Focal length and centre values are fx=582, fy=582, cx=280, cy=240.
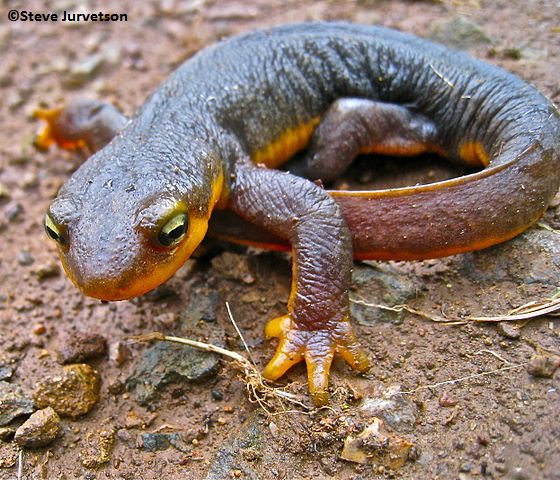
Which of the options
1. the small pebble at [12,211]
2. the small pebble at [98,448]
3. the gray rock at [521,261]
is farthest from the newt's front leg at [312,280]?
the small pebble at [12,211]

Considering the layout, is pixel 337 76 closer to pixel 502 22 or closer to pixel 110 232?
pixel 502 22

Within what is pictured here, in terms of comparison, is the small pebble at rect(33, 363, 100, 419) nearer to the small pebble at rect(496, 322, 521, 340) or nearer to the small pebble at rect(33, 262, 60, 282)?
the small pebble at rect(33, 262, 60, 282)

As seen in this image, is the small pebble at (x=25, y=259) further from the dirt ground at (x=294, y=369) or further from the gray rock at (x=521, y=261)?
the gray rock at (x=521, y=261)

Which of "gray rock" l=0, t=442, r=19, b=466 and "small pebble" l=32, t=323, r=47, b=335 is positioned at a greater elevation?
"small pebble" l=32, t=323, r=47, b=335

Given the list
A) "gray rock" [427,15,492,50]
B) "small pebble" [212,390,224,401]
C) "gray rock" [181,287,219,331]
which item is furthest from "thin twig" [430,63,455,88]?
"small pebble" [212,390,224,401]

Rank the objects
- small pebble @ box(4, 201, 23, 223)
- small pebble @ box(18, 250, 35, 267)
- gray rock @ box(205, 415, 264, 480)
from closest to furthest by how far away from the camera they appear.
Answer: gray rock @ box(205, 415, 264, 480), small pebble @ box(18, 250, 35, 267), small pebble @ box(4, 201, 23, 223)

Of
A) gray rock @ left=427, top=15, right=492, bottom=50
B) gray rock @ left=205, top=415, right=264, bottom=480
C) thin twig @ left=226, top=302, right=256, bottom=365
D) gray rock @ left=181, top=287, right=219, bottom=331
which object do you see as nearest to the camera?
gray rock @ left=205, top=415, right=264, bottom=480
